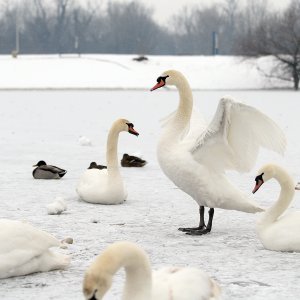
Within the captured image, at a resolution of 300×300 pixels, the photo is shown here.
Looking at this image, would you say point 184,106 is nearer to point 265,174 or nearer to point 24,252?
point 265,174

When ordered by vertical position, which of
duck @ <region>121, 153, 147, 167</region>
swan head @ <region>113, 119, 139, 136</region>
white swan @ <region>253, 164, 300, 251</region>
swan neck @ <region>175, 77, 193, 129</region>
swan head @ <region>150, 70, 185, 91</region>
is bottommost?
duck @ <region>121, 153, 147, 167</region>

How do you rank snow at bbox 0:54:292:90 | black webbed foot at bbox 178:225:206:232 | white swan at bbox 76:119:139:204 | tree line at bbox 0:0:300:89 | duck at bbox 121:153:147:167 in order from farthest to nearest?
tree line at bbox 0:0:300:89
snow at bbox 0:54:292:90
duck at bbox 121:153:147:167
white swan at bbox 76:119:139:204
black webbed foot at bbox 178:225:206:232

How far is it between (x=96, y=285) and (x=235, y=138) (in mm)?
3222

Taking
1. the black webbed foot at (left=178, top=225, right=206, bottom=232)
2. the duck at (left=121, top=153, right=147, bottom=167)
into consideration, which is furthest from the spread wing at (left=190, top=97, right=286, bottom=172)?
the duck at (left=121, top=153, right=147, bottom=167)

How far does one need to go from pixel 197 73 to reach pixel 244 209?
144ft

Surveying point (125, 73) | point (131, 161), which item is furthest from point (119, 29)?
point (131, 161)

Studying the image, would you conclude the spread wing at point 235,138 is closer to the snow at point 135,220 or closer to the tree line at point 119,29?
the snow at point 135,220

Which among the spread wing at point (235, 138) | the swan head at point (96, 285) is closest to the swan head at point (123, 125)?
the spread wing at point (235, 138)

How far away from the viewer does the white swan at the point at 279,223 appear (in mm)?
4875

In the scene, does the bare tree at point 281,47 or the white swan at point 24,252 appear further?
the bare tree at point 281,47

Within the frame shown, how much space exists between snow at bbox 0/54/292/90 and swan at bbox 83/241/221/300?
129 feet

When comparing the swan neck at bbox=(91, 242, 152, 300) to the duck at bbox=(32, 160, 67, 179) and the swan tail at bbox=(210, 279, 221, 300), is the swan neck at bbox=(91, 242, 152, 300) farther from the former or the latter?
the duck at bbox=(32, 160, 67, 179)

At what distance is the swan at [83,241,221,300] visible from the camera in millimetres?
2559

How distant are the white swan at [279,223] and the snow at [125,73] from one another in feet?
124
